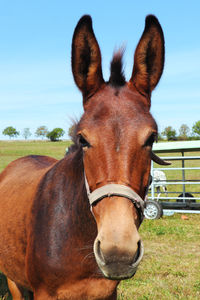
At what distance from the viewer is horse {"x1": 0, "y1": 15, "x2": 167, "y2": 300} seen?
166cm

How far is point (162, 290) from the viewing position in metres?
4.47

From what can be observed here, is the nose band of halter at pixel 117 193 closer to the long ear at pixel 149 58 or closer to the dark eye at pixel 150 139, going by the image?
the dark eye at pixel 150 139

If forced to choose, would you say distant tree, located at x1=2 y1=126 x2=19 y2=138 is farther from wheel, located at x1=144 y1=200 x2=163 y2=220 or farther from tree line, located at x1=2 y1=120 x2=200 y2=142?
wheel, located at x1=144 y1=200 x2=163 y2=220

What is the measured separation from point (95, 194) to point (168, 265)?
456 cm

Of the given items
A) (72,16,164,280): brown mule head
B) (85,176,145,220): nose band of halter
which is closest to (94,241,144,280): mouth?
(72,16,164,280): brown mule head

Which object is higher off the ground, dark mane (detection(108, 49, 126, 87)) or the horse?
dark mane (detection(108, 49, 126, 87))

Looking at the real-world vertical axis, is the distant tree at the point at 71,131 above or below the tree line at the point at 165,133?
above

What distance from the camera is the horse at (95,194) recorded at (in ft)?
5.46

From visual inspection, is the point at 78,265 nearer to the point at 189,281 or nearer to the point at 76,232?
the point at 76,232

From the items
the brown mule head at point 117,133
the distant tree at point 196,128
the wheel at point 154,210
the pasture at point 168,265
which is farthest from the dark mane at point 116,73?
the distant tree at point 196,128

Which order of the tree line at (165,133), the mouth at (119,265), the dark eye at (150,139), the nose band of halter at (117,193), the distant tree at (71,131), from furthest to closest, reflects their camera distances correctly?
the tree line at (165,133) < the distant tree at (71,131) < the dark eye at (150,139) < the nose band of halter at (117,193) < the mouth at (119,265)

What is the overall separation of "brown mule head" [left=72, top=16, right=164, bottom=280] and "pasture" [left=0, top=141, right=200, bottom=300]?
293 centimetres

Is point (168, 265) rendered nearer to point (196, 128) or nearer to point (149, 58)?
point (149, 58)

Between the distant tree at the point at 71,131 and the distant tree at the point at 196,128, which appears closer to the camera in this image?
the distant tree at the point at 71,131
